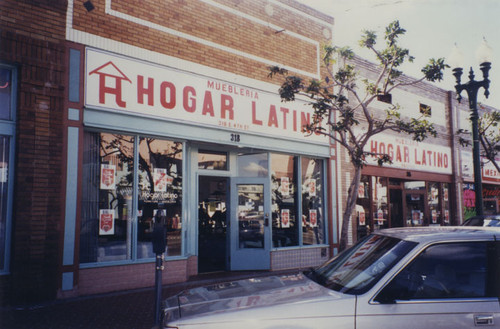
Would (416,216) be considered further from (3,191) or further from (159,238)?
(3,191)

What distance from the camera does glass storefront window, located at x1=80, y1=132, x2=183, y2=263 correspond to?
698 centimetres

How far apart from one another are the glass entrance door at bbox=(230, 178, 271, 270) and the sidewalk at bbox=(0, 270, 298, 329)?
248cm

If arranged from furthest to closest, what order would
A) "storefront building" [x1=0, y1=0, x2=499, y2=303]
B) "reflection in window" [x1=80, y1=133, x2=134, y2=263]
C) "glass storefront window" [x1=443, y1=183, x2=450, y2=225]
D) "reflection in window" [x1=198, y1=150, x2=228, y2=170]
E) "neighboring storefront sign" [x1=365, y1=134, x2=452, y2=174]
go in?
"glass storefront window" [x1=443, y1=183, x2=450, y2=225]
"neighboring storefront sign" [x1=365, y1=134, x2=452, y2=174]
"reflection in window" [x1=198, y1=150, x2=228, y2=170]
"reflection in window" [x1=80, y1=133, x2=134, y2=263]
"storefront building" [x1=0, y1=0, x2=499, y2=303]

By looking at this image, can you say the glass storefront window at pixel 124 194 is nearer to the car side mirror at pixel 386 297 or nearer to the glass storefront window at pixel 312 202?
the glass storefront window at pixel 312 202

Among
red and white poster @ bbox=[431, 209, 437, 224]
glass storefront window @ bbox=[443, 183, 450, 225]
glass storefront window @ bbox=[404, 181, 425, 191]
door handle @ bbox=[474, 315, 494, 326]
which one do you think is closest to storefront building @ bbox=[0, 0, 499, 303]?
glass storefront window @ bbox=[404, 181, 425, 191]

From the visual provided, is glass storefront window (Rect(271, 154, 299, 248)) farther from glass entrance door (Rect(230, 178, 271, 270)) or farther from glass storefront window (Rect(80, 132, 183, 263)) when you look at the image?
glass storefront window (Rect(80, 132, 183, 263))

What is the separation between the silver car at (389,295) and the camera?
294 centimetres

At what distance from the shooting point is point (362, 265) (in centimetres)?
356

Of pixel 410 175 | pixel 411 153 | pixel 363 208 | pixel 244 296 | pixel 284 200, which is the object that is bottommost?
pixel 244 296

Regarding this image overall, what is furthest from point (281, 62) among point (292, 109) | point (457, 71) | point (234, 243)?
point (234, 243)

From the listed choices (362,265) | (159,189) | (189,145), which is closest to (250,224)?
(189,145)

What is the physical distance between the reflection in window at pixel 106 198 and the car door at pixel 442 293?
5.38 meters

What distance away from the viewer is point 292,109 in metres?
10.2

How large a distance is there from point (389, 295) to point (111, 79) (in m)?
6.16
